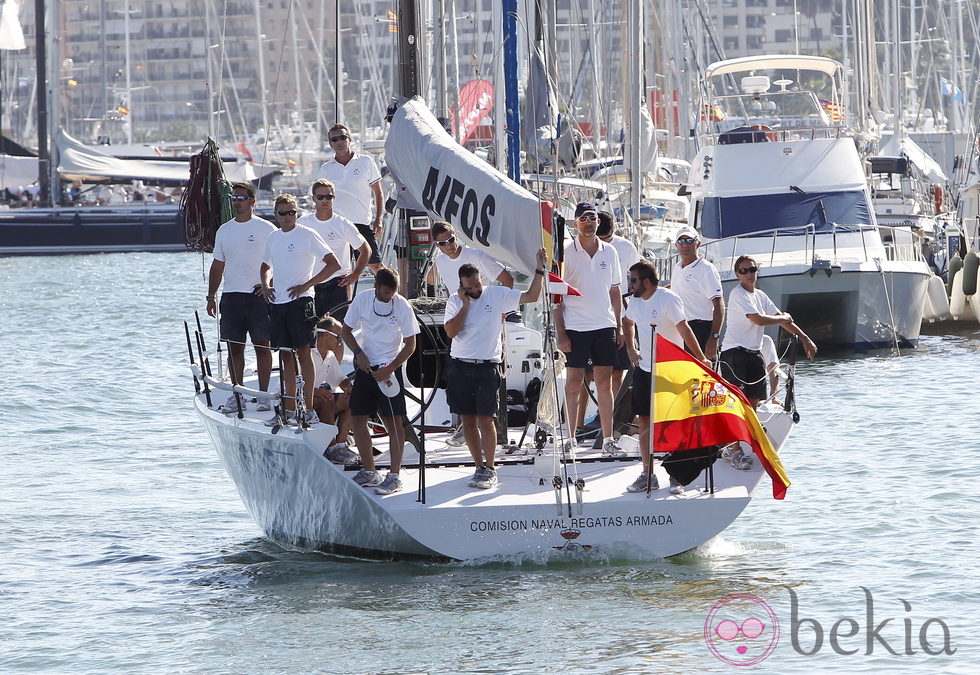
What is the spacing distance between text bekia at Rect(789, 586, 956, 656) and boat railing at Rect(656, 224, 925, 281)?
1244 centimetres

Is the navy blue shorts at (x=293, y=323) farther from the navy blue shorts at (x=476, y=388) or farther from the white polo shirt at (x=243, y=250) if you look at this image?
the navy blue shorts at (x=476, y=388)

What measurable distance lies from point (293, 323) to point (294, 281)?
0.99ft

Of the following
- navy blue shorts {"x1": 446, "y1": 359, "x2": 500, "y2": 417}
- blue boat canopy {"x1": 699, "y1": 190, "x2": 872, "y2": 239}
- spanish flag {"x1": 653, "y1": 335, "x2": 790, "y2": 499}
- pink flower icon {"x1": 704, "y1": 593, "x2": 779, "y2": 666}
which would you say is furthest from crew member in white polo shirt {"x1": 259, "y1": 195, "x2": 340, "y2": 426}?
blue boat canopy {"x1": 699, "y1": 190, "x2": 872, "y2": 239}

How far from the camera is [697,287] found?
11141 mm

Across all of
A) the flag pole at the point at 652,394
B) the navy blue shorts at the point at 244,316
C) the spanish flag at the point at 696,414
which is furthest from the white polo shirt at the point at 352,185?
the spanish flag at the point at 696,414

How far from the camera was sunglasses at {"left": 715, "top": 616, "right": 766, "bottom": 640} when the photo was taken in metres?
8.95

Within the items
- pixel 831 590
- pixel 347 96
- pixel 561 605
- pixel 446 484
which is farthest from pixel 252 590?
pixel 347 96

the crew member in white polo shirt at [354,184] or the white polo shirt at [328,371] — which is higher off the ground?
the crew member in white polo shirt at [354,184]

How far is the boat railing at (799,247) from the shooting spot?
858 inches

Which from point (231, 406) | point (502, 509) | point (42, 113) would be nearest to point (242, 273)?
point (231, 406)

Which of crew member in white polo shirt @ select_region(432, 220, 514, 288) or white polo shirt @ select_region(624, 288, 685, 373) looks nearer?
white polo shirt @ select_region(624, 288, 685, 373)

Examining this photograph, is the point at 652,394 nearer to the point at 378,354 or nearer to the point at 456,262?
the point at 378,354

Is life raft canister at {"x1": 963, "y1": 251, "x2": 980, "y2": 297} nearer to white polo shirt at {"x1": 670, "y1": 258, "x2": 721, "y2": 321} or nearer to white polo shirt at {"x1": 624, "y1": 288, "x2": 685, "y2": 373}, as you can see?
white polo shirt at {"x1": 670, "y1": 258, "x2": 721, "y2": 321}

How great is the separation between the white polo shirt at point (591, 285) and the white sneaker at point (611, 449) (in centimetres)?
86
